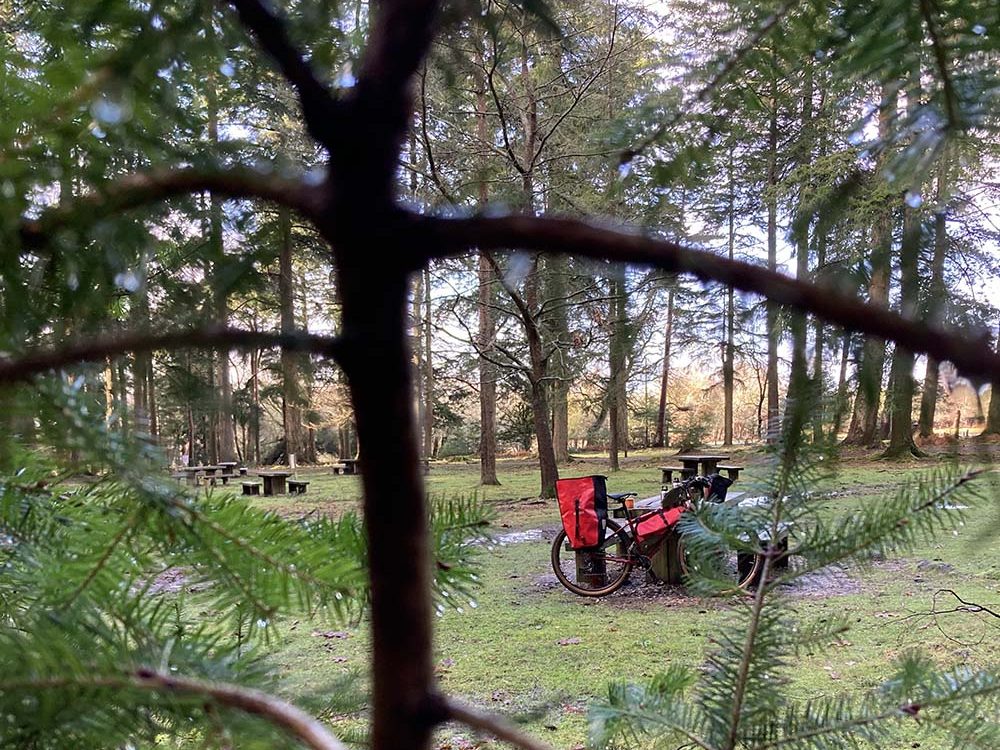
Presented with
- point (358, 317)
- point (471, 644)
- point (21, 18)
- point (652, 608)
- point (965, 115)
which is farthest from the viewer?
point (652, 608)

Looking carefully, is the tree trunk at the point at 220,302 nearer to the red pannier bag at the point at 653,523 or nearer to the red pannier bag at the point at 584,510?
the red pannier bag at the point at 584,510

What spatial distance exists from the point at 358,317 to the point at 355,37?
34 centimetres

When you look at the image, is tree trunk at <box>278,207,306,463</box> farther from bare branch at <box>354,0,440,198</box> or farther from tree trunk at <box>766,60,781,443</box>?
tree trunk at <box>766,60,781,443</box>

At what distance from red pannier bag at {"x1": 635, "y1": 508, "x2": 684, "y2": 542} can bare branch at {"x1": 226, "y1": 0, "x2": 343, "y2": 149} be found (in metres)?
3.59

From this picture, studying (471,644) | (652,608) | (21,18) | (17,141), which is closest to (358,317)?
(17,141)

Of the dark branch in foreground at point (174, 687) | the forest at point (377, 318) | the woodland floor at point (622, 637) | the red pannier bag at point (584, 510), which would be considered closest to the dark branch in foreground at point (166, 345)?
the forest at point (377, 318)

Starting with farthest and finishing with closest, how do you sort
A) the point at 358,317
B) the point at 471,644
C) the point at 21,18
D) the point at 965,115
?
the point at 471,644 < the point at 21,18 < the point at 965,115 < the point at 358,317

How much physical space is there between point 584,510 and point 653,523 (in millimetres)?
441

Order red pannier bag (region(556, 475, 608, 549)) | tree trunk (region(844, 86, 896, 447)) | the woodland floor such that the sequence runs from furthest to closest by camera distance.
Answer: red pannier bag (region(556, 475, 608, 549)) < the woodland floor < tree trunk (region(844, 86, 896, 447))

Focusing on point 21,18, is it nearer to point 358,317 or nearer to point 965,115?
point 358,317

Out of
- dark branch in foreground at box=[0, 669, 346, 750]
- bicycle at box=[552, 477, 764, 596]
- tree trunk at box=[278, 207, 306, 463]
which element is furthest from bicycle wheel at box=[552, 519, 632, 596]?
dark branch in foreground at box=[0, 669, 346, 750]

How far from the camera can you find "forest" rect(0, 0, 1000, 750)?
24 centimetres

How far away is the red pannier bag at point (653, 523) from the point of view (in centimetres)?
363

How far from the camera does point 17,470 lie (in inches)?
19.5
